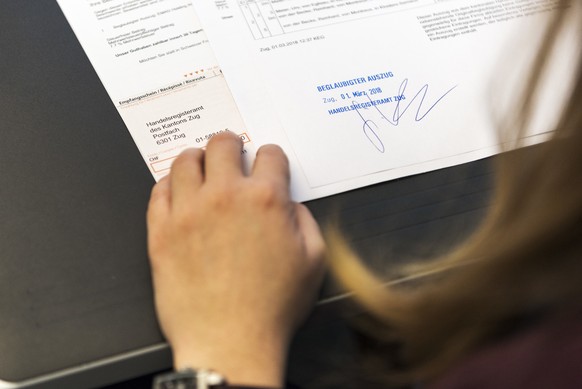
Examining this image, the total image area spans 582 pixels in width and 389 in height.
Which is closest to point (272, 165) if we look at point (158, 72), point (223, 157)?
point (223, 157)

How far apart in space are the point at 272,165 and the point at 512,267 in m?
0.20

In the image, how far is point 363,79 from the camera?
58cm

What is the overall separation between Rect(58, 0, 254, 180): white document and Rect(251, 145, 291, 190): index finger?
21 millimetres

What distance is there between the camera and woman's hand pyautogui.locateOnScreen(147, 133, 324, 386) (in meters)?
0.45

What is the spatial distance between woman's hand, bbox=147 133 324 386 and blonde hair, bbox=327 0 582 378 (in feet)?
0.17

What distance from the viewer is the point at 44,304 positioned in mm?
478

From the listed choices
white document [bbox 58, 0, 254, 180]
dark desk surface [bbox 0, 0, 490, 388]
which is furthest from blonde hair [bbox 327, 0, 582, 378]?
white document [bbox 58, 0, 254, 180]

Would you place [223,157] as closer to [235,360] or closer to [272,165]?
[272,165]
